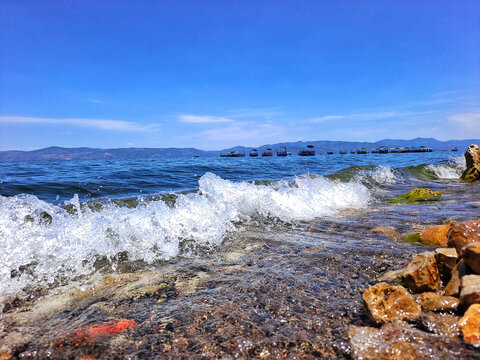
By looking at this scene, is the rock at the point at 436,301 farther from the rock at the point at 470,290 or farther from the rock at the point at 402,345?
the rock at the point at 402,345

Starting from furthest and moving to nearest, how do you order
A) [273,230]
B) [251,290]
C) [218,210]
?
[218,210], [273,230], [251,290]

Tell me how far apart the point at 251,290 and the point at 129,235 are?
262 centimetres

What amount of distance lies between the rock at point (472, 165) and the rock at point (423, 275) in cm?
1618

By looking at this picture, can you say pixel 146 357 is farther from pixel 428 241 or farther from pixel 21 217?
pixel 428 241

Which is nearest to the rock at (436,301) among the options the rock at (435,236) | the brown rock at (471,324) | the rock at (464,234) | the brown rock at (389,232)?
the brown rock at (471,324)

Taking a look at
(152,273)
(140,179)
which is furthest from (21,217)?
(140,179)

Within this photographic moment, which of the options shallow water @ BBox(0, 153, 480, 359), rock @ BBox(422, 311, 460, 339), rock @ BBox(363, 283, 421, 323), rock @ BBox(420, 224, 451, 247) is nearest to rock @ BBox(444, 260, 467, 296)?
rock @ BBox(422, 311, 460, 339)

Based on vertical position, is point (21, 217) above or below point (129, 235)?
above

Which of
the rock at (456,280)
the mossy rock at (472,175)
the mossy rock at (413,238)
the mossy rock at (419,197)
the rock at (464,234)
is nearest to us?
the rock at (456,280)

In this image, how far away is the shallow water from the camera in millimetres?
2051

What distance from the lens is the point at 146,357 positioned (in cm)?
190

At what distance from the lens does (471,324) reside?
6.19ft

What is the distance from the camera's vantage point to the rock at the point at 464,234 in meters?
2.82

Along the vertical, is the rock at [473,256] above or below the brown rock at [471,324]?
above
